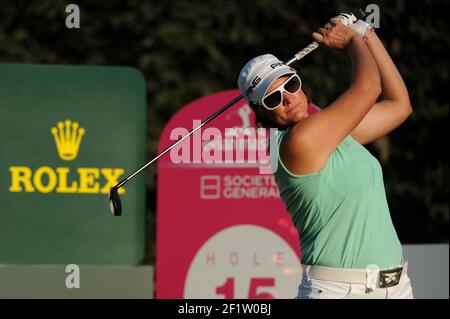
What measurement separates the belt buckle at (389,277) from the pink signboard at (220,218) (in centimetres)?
184

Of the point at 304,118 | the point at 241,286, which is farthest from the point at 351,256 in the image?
the point at 241,286

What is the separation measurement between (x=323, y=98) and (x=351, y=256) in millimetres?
5075

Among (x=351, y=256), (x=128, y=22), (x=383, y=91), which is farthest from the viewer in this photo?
(x=128, y=22)

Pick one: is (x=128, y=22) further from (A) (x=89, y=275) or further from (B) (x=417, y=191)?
(A) (x=89, y=275)

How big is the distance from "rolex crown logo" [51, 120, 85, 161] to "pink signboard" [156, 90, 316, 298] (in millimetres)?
426

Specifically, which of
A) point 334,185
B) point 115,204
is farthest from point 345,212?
point 115,204

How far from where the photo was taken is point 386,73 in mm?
4832

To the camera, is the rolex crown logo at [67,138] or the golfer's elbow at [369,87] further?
the rolex crown logo at [67,138]

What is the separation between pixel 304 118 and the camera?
4395 millimetres

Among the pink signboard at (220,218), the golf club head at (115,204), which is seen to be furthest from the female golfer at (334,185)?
the pink signboard at (220,218)

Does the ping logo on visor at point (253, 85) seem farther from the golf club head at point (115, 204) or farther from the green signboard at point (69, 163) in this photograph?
the green signboard at point (69, 163)

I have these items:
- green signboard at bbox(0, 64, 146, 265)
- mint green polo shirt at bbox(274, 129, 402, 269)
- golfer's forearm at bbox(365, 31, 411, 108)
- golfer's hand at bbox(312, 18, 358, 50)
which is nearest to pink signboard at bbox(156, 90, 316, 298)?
green signboard at bbox(0, 64, 146, 265)

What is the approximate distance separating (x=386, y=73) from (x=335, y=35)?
360mm

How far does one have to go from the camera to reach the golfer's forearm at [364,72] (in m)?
4.32
